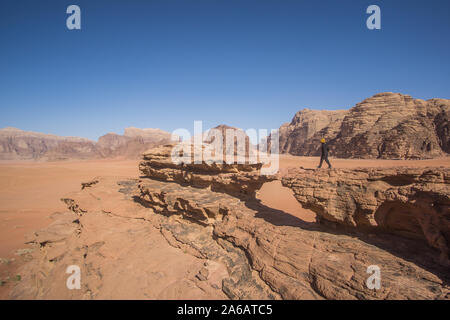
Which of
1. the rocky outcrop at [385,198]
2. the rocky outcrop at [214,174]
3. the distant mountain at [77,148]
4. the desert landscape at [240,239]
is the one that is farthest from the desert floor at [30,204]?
the distant mountain at [77,148]

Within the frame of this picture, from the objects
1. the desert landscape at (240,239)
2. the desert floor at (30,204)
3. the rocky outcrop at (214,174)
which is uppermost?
the rocky outcrop at (214,174)

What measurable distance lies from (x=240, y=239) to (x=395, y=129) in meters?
27.3

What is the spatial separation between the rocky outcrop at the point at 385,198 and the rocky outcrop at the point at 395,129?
23096 mm

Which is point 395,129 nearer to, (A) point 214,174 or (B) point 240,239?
(A) point 214,174

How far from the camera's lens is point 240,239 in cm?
450

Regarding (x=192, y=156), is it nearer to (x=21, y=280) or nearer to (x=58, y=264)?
(x=58, y=264)

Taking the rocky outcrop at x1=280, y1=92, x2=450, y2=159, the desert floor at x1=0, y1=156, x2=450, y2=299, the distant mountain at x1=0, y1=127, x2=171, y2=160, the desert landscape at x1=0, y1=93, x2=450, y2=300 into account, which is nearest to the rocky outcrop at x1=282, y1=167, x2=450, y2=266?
the desert landscape at x1=0, y1=93, x2=450, y2=300

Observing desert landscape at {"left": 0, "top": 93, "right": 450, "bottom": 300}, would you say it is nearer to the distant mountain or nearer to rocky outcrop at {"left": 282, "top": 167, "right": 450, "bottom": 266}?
rocky outcrop at {"left": 282, "top": 167, "right": 450, "bottom": 266}

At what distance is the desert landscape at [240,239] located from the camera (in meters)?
2.98

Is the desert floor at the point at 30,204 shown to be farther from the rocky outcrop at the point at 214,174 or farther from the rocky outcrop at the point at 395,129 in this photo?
the rocky outcrop at the point at 395,129

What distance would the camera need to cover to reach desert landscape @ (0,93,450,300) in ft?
9.77
